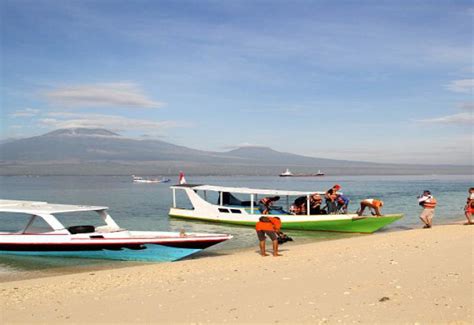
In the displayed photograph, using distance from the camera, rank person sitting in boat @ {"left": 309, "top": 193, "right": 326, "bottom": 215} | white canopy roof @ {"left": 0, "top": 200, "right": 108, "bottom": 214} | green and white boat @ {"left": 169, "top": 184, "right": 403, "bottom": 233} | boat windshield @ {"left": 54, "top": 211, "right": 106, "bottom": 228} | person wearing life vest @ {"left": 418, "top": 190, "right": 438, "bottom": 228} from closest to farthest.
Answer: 1. white canopy roof @ {"left": 0, "top": 200, "right": 108, "bottom": 214}
2. person wearing life vest @ {"left": 418, "top": 190, "right": 438, "bottom": 228}
3. green and white boat @ {"left": 169, "top": 184, "right": 403, "bottom": 233}
4. person sitting in boat @ {"left": 309, "top": 193, "right": 326, "bottom": 215}
5. boat windshield @ {"left": 54, "top": 211, "right": 106, "bottom": 228}

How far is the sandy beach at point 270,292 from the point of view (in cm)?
839

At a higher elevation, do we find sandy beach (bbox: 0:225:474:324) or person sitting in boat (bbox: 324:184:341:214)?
person sitting in boat (bbox: 324:184:341:214)

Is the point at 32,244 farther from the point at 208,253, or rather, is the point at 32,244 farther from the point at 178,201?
the point at 178,201

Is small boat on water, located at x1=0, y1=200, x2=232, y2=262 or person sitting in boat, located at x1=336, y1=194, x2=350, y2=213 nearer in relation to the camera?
small boat on water, located at x1=0, y1=200, x2=232, y2=262

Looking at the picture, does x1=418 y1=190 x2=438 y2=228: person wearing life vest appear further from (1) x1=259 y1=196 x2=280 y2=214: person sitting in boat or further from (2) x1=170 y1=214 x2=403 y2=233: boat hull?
(1) x1=259 y1=196 x2=280 y2=214: person sitting in boat

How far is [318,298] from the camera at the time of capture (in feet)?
30.3

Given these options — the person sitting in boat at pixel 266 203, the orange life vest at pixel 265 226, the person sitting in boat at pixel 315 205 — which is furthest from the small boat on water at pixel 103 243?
the person sitting in boat at pixel 315 205

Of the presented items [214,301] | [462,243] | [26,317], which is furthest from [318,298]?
[462,243]

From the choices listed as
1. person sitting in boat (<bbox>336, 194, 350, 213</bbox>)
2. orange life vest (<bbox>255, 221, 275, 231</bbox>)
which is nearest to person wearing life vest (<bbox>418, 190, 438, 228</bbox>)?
person sitting in boat (<bbox>336, 194, 350, 213</bbox>)

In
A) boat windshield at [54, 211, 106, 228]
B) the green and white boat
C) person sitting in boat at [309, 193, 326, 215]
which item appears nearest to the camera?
the green and white boat

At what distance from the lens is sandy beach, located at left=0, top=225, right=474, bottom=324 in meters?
8.39

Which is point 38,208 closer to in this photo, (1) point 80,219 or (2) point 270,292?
(2) point 270,292

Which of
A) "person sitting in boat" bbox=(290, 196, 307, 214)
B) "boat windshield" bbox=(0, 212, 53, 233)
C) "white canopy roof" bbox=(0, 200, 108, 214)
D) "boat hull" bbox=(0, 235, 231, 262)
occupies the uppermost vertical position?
"white canopy roof" bbox=(0, 200, 108, 214)

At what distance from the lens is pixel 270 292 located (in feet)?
32.4
